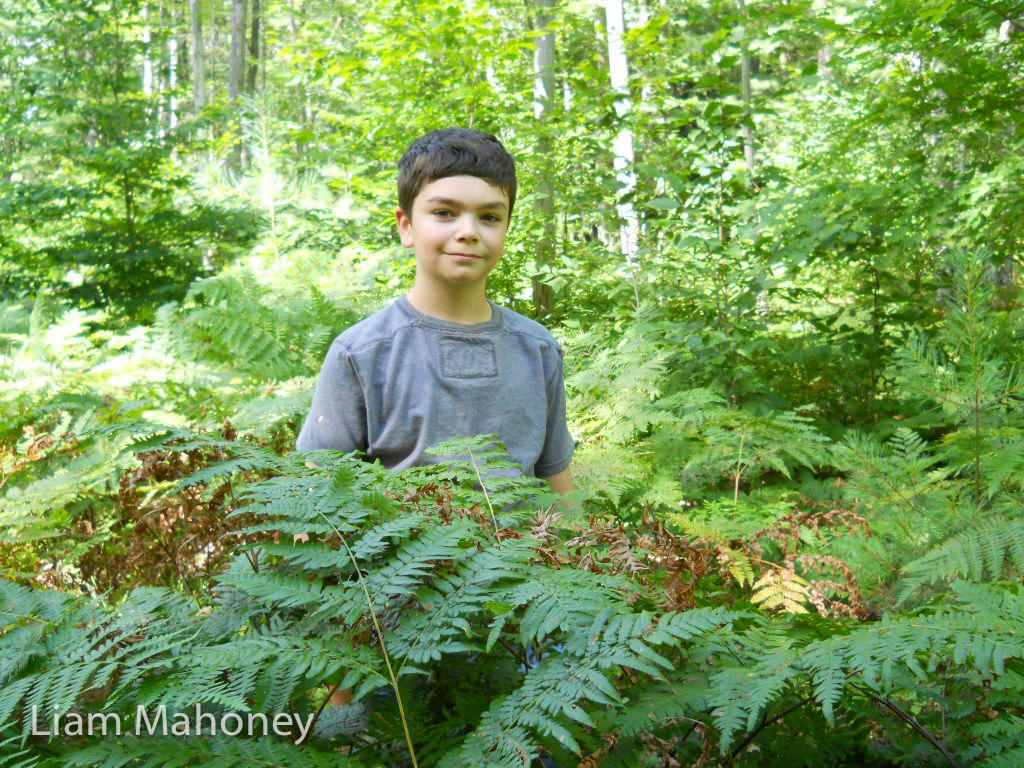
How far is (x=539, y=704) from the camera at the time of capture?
90cm

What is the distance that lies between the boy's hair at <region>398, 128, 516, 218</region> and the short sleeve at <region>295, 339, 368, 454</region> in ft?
1.88

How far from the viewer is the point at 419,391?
7.34ft

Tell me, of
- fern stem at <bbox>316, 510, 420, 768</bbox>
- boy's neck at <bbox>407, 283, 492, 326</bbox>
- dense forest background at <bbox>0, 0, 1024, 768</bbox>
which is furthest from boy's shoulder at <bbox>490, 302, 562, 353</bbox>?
fern stem at <bbox>316, 510, 420, 768</bbox>

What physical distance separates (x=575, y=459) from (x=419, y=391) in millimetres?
1066

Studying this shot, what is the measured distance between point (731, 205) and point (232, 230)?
8.18m

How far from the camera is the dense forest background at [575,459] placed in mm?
982

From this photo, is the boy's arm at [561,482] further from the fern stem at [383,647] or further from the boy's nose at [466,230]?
the fern stem at [383,647]

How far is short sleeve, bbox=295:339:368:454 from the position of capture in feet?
7.23

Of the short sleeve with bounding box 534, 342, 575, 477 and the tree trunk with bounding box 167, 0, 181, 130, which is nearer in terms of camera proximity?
the short sleeve with bounding box 534, 342, 575, 477

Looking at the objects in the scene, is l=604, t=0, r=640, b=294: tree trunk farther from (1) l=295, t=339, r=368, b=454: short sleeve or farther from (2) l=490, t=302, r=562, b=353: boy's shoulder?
(1) l=295, t=339, r=368, b=454: short sleeve

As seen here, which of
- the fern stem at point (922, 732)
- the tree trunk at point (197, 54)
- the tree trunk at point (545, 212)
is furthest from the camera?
the tree trunk at point (197, 54)

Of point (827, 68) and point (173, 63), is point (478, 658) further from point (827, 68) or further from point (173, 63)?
point (173, 63)

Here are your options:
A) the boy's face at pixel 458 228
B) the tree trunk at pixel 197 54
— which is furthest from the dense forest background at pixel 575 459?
the tree trunk at pixel 197 54

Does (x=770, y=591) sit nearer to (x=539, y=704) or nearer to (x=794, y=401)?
(x=539, y=704)
